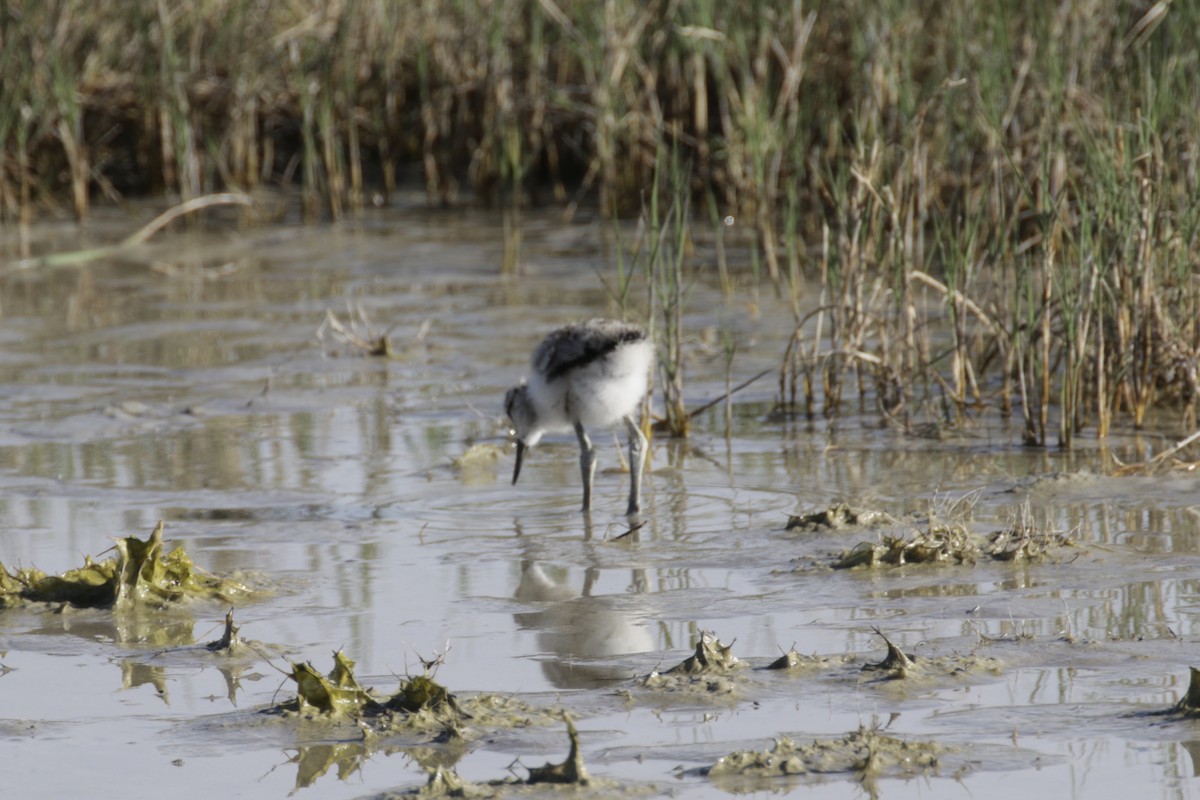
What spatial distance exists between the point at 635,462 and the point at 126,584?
1.85 meters

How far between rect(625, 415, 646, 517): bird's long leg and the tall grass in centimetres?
101

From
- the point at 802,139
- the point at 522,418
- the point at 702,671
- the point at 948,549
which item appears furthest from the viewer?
the point at 802,139

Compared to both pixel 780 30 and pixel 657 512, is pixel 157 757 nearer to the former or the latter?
pixel 657 512

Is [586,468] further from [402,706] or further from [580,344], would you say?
[402,706]

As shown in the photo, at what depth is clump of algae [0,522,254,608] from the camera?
4.85m

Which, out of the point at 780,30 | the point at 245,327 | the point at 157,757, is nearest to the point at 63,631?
the point at 157,757

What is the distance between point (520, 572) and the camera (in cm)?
522

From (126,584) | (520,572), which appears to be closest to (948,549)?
(520,572)

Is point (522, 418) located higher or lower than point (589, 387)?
lower

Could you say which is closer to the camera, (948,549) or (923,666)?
(923,666)

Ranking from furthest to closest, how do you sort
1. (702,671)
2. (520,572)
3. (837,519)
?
(837,519)
(520,572)
(702,671)

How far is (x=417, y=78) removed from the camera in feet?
42.6

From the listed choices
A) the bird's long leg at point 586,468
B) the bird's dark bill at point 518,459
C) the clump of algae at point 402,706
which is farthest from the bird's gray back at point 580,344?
the clump of algae at point 402,706

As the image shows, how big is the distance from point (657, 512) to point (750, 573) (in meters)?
0.90
